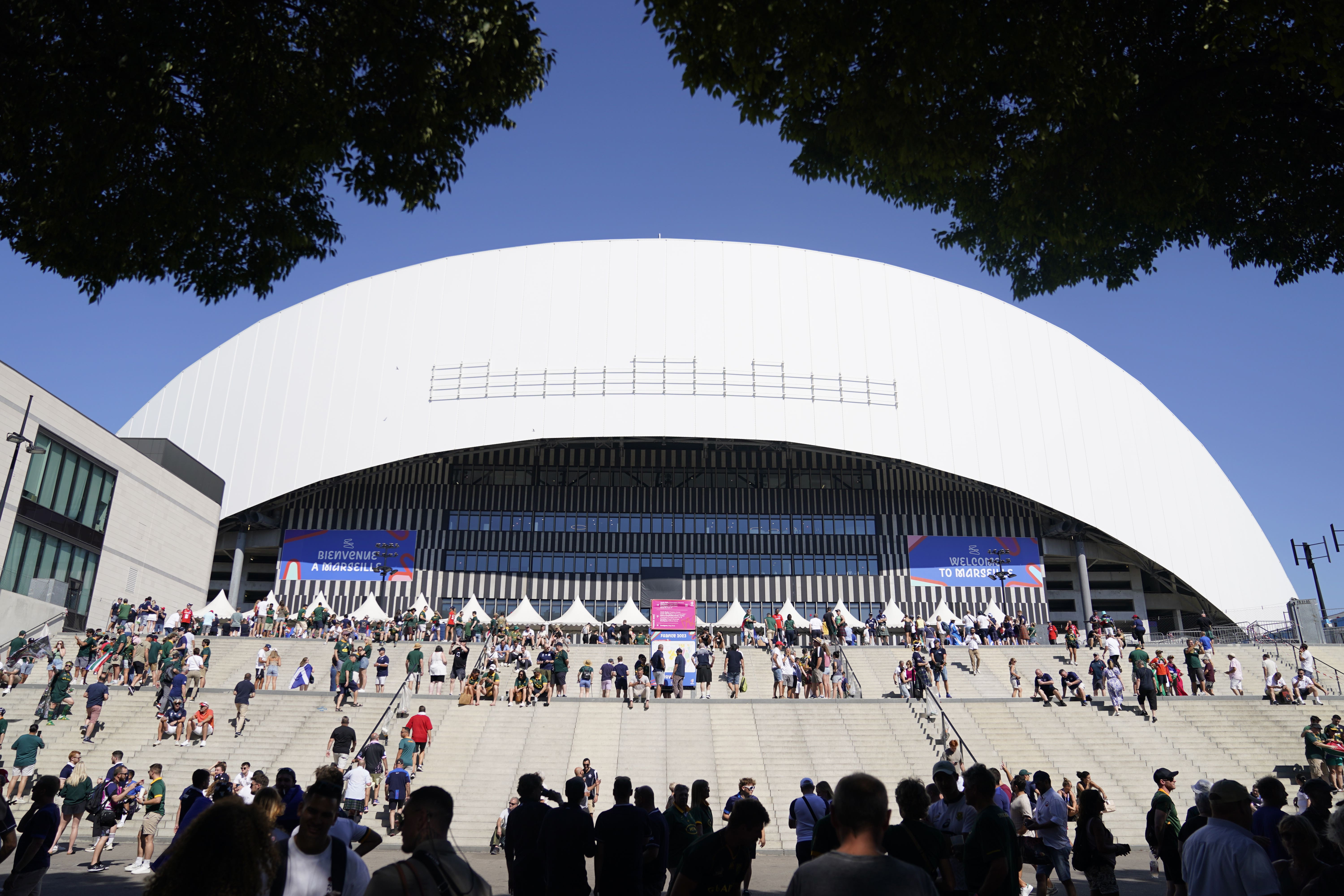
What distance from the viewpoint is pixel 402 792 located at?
15453 millimetres

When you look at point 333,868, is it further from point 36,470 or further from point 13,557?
point 36,470

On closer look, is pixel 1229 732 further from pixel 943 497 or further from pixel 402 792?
pixel 943 497

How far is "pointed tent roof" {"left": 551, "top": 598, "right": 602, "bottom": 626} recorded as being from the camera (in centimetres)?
4269

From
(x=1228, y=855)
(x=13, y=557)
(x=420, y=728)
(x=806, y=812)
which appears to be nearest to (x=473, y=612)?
(x=13, y=557)

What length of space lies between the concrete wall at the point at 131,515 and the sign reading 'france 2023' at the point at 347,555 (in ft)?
13.7

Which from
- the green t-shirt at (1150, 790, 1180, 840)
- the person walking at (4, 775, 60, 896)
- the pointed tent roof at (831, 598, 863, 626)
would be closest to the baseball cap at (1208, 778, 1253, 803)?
the green t-shirt at (1150, 790, 1180, 840)

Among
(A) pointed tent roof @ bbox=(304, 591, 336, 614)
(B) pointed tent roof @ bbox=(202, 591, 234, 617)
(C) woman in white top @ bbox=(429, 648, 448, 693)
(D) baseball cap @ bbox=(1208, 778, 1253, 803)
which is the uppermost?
(A) pointed tent roof @ bbox=(304, 591, 336, 614)

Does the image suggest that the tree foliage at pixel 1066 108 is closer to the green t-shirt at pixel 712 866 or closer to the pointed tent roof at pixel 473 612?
the green t-shirt at pixel 712 866

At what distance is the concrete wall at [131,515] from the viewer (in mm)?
32219

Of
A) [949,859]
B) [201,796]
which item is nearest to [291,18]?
[201,796]

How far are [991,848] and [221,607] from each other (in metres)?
39.3

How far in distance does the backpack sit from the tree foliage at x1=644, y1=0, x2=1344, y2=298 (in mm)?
7176

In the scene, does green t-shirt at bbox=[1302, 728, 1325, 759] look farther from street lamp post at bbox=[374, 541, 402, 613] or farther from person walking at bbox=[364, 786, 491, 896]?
street lamp post at bbox=[374, 541, 402, 613]

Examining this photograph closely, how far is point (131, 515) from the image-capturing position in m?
40.4
